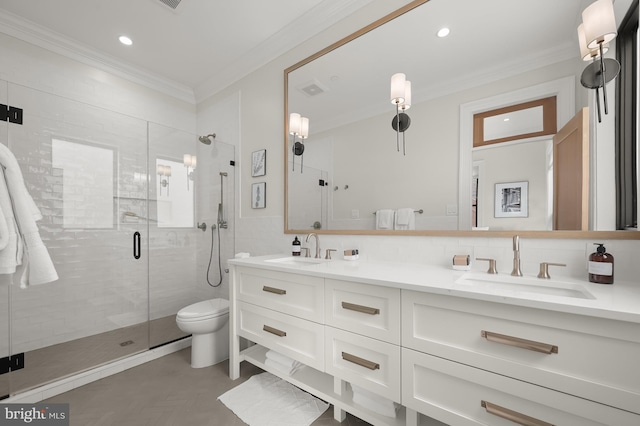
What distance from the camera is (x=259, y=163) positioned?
2.57 meters

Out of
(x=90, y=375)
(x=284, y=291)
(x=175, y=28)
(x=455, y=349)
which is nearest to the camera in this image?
(x=455, y=349)

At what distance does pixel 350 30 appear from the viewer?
1975mm

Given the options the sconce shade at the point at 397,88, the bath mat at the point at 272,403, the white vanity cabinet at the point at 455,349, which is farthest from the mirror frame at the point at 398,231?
the bath mat at the point at 272,403

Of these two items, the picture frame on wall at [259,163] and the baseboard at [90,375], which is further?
the picture frame on wall at [259,163]

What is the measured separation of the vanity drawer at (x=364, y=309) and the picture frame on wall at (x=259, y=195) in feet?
4.54

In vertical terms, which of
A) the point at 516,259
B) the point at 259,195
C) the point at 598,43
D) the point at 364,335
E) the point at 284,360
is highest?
the point at 598,43

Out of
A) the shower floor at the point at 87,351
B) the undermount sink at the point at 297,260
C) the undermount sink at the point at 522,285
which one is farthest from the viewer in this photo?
the undermount sink at the point at 297,260

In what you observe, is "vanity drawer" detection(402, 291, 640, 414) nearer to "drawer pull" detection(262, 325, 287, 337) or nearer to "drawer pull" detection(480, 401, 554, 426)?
"drawer pull" detection(480, 401, 554, 426)

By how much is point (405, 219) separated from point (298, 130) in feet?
3.86

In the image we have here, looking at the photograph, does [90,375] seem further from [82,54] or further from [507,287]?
[82,54]

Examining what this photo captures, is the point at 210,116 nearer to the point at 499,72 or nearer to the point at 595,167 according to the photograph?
the point at 499,72

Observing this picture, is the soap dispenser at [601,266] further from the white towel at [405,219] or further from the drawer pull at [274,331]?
the drawer pull at [274,331]

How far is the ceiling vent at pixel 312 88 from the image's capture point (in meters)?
2.13

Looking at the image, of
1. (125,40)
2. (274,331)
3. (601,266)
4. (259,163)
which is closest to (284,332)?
(274,331)
